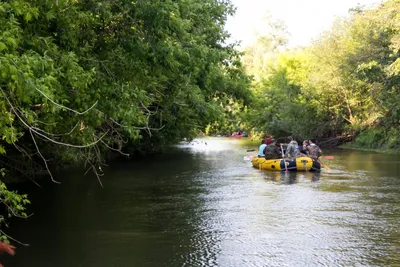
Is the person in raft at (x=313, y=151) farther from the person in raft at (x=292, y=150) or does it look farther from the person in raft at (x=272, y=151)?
the person in raft at (x=272, y=151)

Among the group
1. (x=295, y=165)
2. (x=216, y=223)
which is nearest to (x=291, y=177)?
(x=295, y=165)

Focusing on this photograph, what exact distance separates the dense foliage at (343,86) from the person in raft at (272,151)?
20.2 feet

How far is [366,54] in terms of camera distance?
26906 millimetres

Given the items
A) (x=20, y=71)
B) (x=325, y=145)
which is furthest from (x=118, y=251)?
(x=325, y=145)

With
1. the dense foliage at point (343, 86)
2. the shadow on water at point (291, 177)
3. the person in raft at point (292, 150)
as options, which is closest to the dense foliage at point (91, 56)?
the shadow on water at point (291, 177)

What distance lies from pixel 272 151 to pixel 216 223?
34.6 ft

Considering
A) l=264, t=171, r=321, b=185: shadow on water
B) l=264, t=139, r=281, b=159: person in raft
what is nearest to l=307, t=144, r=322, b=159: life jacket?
l=264, t=139, r=281, b=159: person in raft

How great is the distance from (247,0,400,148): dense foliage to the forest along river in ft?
24.5

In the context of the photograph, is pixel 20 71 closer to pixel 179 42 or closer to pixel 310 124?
pixel 179 42

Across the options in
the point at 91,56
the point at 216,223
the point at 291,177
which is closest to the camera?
the point at 91,56

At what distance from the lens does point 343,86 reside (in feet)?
112

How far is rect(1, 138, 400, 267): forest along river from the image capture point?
816 cm

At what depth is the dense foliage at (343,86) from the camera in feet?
75.8

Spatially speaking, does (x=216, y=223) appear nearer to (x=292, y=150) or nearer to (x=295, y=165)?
(x=295, y=165)
